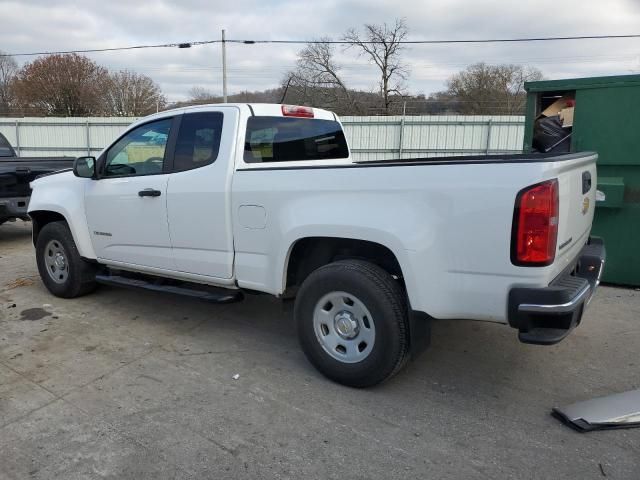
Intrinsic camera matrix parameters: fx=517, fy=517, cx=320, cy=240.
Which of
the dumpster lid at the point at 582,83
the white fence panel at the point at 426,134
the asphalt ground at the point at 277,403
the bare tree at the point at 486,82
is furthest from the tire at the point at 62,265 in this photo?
the bare tree at the point at 486,82

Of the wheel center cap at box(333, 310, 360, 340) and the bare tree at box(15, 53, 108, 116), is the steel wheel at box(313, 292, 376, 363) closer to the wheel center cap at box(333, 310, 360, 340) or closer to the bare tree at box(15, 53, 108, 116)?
the wheel center cap at box(333, 310, 360, 340)

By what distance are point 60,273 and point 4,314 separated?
2.16 ft

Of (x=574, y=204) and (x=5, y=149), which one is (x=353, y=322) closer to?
(x=574, y=204)

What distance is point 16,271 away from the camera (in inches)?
270

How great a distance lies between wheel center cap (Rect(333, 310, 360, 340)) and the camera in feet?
11.2

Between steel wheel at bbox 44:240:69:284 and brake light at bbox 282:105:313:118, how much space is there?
2.79m

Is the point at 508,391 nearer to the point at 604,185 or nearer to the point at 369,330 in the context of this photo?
the point at 369,330

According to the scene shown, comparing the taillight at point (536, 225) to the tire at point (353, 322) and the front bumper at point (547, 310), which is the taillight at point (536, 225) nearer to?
the front bumper at point (547, 310)

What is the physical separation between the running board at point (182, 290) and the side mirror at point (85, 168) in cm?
101

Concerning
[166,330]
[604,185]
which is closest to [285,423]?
[166,330]

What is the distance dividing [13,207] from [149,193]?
186 inches

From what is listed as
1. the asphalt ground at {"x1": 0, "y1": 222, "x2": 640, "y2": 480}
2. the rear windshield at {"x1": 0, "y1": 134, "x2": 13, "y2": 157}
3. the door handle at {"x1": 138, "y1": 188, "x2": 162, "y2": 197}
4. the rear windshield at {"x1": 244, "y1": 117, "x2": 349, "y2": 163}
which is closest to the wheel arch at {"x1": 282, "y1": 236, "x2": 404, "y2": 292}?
→ the asphalt ground at {"x1": 0, "y1": 222, "x2": 640, "y2": 480}

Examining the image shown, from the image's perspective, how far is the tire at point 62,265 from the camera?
530 cm

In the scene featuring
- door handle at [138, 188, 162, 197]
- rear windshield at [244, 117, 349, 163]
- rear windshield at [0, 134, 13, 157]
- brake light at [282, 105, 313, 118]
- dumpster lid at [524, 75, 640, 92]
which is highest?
dumpster lid at [524, 75, 640, 92]
